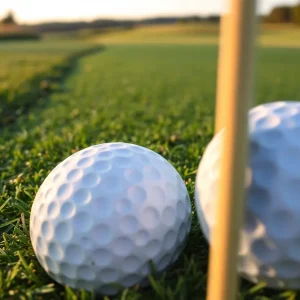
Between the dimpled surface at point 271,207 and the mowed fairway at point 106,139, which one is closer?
the dimpled surface at point 271,207

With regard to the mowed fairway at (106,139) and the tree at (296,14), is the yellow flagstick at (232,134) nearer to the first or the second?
the mowed fairway at (106,139)

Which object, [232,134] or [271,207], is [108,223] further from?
[232,134]

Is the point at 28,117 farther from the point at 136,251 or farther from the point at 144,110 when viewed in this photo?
the point at 136,251

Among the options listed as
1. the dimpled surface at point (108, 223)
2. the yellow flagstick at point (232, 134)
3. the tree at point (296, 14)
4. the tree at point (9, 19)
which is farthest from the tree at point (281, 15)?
the yellow flagstick at point (232, 134)

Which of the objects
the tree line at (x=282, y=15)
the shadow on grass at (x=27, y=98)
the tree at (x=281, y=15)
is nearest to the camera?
the shadow on grass at (x=27, y=98)

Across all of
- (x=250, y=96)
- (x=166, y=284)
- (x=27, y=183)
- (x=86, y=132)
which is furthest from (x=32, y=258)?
(x=86, y=132)

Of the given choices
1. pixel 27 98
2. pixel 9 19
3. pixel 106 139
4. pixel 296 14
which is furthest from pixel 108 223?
pixel 9 19
